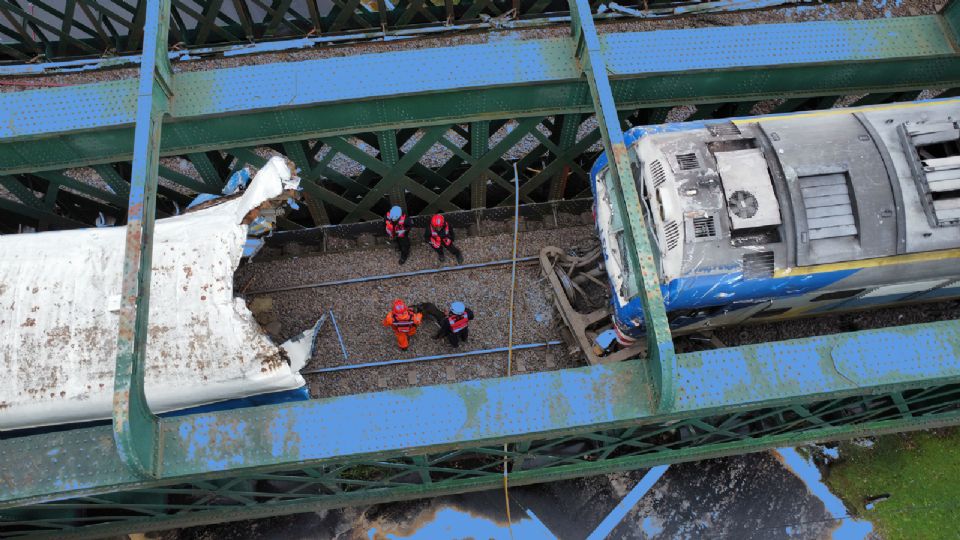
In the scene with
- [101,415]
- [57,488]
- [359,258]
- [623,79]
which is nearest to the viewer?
[57,488]

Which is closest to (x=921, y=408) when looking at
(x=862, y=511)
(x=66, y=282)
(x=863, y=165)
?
(x=862, y=511)

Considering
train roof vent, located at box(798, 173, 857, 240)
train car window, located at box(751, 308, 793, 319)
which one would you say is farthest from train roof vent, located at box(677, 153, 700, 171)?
train car window, located at box(751, 308, 793, 319)

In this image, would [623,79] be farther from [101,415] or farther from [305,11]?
[305,11]

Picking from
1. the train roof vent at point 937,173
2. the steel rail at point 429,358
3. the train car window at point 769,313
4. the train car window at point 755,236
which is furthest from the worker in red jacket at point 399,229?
the train roof vent at point 937,173

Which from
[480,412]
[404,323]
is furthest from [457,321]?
[480,412]

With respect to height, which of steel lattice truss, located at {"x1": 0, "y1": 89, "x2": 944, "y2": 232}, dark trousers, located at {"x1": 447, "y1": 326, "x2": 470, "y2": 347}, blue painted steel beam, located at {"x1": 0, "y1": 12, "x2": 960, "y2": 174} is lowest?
dark trousers, located at {"x1": 447, "y1": 326, "x2": 470, "y2": 347}

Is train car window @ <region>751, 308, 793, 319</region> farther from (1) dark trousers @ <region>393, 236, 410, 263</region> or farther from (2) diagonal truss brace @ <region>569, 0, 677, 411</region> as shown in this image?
(1) dark trousers @ <region>393, 236, 410, 263</region>
